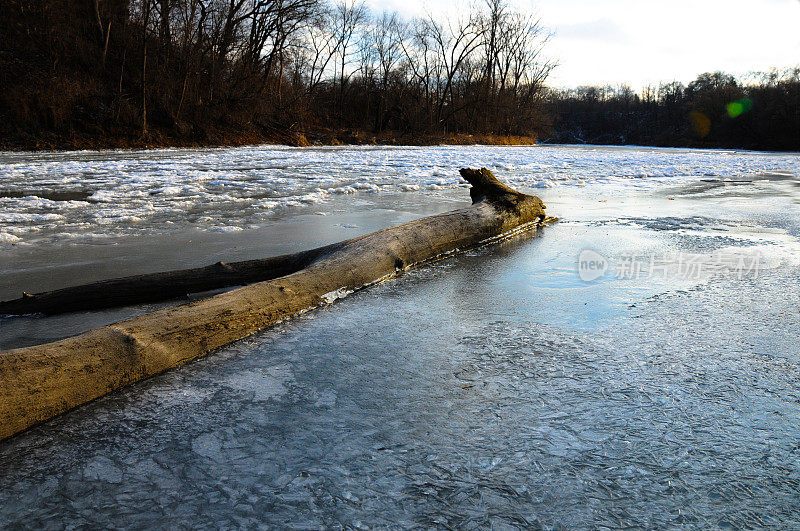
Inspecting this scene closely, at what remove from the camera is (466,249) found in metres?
4.38

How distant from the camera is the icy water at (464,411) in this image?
4.07ft

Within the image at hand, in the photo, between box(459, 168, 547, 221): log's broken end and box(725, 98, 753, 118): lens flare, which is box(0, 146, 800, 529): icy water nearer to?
box(459, 168, 547, 221): log's broken end

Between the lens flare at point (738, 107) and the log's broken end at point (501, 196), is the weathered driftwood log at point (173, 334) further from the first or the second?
the lens flare at point (738, 107)

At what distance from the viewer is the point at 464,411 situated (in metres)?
1.67

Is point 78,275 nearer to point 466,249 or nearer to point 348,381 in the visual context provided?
point 348,381

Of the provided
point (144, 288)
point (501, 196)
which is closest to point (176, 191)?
point (501, 196)

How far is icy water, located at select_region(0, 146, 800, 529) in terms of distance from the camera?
124cm

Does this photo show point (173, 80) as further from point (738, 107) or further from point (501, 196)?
point (738, 107)

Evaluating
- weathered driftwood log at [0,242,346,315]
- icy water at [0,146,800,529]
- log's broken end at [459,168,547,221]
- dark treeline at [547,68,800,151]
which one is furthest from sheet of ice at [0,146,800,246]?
dark treeline at [547,68,800,151]

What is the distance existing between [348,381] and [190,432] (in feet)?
1.79

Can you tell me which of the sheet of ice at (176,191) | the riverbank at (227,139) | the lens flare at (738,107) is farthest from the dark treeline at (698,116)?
the sheet of ice at (176,191)

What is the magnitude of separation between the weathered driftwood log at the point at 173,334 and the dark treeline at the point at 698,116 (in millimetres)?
59439

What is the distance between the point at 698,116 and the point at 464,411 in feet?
261

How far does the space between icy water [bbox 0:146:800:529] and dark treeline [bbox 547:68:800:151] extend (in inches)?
2353
